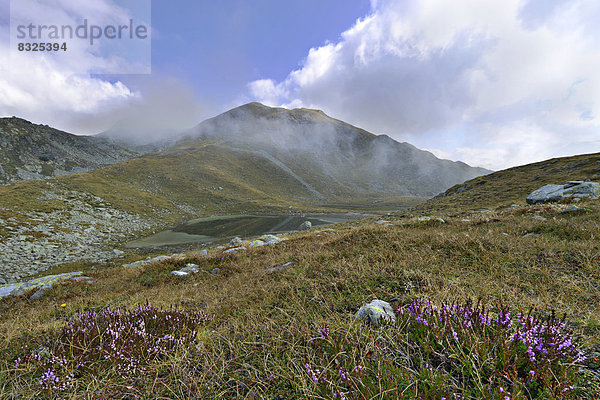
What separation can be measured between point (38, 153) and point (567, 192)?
9443 inches

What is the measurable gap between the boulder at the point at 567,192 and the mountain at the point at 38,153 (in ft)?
605

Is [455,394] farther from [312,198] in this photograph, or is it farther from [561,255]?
[312,198]

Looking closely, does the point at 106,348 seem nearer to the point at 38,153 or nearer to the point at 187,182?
the point at 187,182

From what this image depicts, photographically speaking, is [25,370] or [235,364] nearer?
[235,364]

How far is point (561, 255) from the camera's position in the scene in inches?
188

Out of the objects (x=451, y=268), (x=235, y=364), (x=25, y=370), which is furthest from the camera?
(x=451, y=268)

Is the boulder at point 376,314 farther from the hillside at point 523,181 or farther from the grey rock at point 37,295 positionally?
the hillside at point 523,181

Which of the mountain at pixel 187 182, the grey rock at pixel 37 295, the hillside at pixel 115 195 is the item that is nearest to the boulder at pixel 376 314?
the grey rock at pixel 37 295

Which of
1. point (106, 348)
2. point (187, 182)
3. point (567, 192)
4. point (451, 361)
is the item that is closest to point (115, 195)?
point (187, 182)

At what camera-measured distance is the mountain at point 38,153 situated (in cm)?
12644

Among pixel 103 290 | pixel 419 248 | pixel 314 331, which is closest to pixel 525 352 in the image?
pixel 314 331

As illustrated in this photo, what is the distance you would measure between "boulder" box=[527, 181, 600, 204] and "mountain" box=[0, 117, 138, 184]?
18435 cm

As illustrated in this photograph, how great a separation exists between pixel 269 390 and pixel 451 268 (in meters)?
4.31

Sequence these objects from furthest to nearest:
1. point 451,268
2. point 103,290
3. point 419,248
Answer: point 103,290 → point 419,248 → point 451,268
